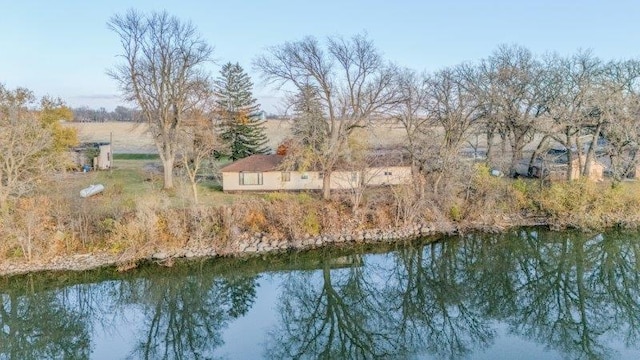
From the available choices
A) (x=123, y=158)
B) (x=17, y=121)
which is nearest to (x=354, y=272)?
(x=17, y=121)

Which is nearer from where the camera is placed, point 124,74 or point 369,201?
point 369,201

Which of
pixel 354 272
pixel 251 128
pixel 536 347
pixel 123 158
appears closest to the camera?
pixel 536 347

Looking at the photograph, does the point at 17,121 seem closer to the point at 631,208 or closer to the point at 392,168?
the point at 392,168

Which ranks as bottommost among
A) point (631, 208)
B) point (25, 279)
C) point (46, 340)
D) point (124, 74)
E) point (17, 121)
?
point (46, 340)

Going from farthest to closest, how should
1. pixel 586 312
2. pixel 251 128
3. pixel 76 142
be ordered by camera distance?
1. pixel 251 128
2. pixel 76 142
3. pixel 586 312

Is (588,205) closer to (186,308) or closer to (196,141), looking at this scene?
Answer: (186,308)

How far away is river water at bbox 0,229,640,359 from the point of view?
13320mm

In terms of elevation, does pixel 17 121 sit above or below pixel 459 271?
above

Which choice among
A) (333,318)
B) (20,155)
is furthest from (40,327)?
(333,318)

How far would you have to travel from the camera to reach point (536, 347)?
13.1 meters

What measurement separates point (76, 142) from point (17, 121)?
1165 centimetres

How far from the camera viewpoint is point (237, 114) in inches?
1427

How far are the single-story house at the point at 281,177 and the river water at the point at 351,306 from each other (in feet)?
19.4

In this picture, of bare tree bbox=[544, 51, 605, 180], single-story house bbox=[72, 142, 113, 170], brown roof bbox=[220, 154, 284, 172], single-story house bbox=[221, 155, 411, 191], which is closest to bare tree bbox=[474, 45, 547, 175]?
bare tree bbox=[544, 51, 605, 180]
